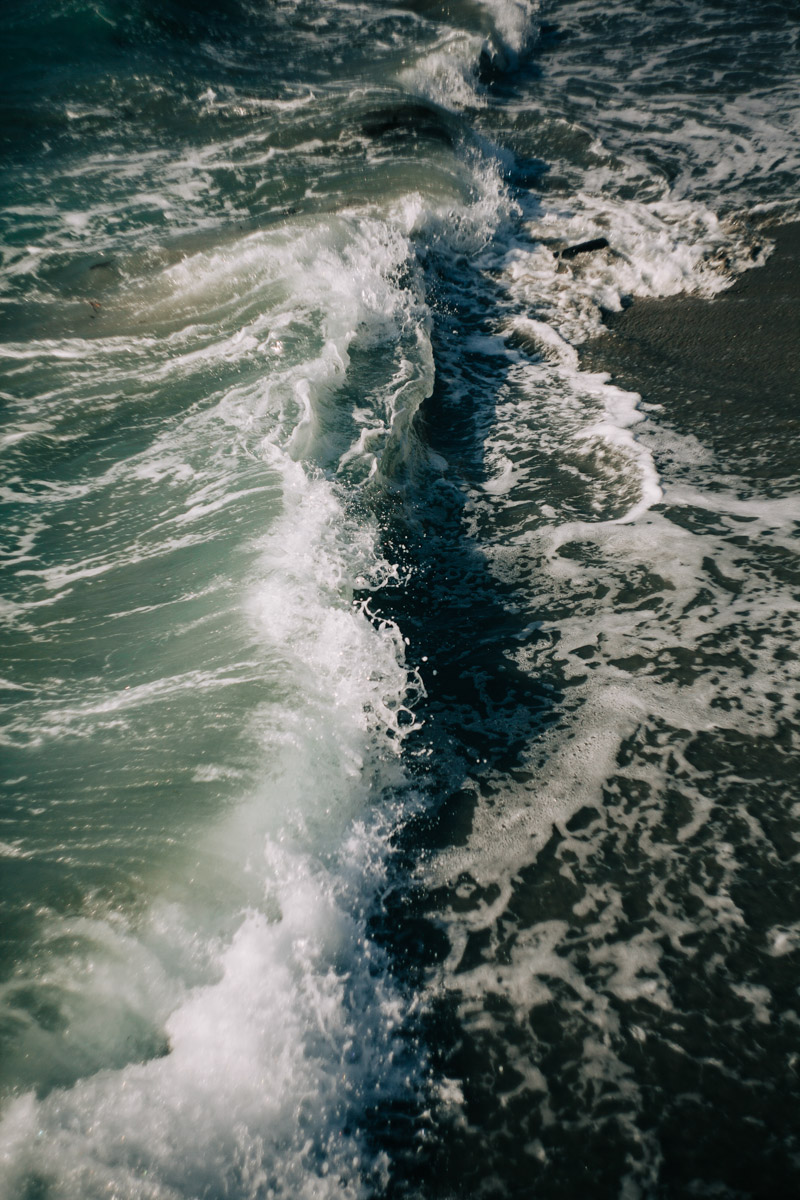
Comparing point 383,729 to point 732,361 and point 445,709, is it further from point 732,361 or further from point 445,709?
point 732,361

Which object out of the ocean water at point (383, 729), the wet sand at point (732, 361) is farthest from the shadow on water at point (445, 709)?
the wet sand at point (732, 361)

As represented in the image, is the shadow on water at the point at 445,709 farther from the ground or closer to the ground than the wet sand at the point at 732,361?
closer to the ground

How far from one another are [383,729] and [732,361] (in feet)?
13.7

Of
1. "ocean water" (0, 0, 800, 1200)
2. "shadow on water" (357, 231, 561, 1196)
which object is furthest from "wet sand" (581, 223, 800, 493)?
"shadow on water" (357, 231, 561, 1196)

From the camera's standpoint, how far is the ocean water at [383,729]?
66.0 inches

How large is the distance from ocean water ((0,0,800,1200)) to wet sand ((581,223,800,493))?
0.30 feet

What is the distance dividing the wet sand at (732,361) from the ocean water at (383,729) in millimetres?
90

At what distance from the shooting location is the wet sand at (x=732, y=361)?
155 inches

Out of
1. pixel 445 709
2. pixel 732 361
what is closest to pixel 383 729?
pixel 445 709

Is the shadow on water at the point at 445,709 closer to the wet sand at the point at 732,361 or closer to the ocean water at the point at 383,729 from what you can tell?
the ocean water at the point at 383,729

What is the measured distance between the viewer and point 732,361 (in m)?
4.79

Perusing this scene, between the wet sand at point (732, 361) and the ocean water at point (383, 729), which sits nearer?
the ocean water at point (383, 729)

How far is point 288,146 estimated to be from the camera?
8586 millimetres

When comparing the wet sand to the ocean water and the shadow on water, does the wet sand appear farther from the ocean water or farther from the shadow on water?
the shadow on water
